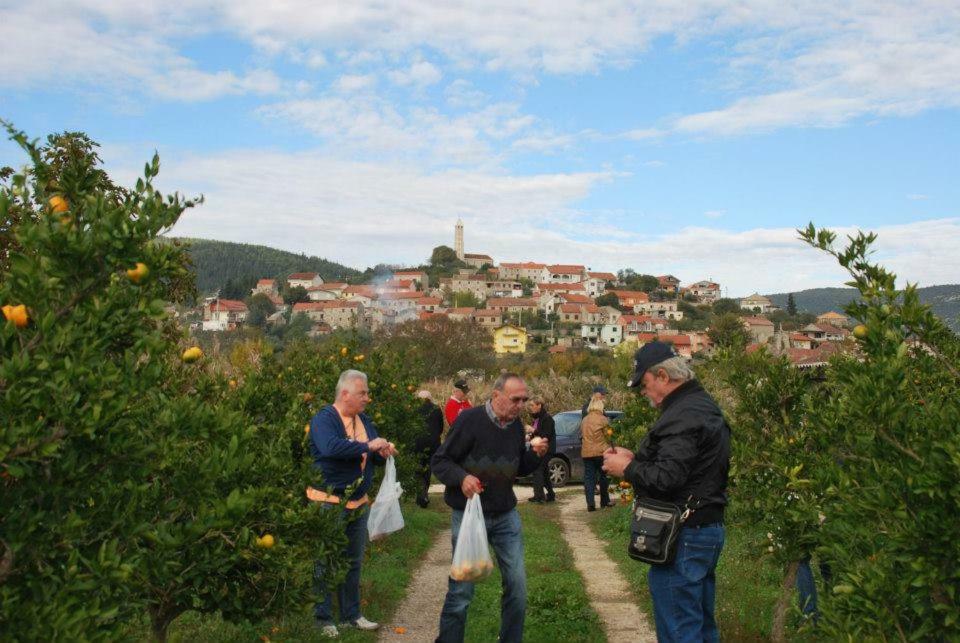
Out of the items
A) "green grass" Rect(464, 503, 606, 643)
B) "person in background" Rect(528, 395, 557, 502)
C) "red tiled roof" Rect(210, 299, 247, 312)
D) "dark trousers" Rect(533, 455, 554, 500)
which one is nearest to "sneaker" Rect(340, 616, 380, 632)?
"green grass" Rect(464, 503, 606, 643)

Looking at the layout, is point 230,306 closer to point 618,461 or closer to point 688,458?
point 618,461

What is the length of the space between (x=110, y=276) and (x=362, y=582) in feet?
20.4

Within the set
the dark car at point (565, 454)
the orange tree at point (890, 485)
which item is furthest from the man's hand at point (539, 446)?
the dark car at point (565, 454)

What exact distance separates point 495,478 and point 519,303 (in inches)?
5182

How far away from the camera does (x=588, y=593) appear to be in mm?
8336

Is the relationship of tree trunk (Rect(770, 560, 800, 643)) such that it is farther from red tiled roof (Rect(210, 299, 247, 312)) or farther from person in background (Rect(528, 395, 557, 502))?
red tiled roof (Rect(210, 299, 247, 312))

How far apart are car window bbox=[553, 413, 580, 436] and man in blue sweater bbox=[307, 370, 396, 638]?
10.9 metres

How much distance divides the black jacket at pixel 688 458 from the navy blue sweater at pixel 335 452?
7.96 ft

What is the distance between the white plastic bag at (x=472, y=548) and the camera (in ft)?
18.2

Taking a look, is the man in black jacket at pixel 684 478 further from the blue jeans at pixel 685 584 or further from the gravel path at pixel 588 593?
the gravel path at pixel 588 593

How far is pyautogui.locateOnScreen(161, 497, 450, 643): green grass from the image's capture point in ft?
19.5

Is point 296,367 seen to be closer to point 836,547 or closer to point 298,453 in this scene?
point 298,453

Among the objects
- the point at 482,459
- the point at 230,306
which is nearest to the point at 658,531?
the point at 482,459

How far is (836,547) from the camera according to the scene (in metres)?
3.37
